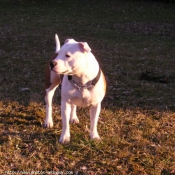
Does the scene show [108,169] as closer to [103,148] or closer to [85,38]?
[103,148]

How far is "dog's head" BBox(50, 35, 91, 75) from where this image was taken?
411cm

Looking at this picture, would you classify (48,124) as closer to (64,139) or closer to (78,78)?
(64,139)

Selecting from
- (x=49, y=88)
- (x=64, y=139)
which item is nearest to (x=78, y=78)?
(x=64, y=139)

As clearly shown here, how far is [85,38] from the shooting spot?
540 inches

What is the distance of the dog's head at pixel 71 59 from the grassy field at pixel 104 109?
1.01 metres

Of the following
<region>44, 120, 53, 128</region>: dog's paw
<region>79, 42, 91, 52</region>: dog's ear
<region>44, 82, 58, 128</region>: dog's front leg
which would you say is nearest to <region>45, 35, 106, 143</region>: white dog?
<region>79, 42, 91, 52</region>: dog's ear

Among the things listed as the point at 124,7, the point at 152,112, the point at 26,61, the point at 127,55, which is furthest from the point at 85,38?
the point at 124,7

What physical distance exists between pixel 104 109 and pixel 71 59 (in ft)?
7.19

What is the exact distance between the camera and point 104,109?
20.5 ft

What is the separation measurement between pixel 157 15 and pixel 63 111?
17907 millimetres

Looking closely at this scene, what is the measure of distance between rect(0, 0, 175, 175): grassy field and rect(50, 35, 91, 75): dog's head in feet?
3.33

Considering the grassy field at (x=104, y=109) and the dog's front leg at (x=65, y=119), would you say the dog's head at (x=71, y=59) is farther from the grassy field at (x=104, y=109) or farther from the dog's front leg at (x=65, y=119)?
the grassy field at (x=104, y=109)

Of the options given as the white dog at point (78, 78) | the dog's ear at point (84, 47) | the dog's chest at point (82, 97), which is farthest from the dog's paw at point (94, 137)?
the dog's ear at point (84, 47)

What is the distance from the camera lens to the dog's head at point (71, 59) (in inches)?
162
